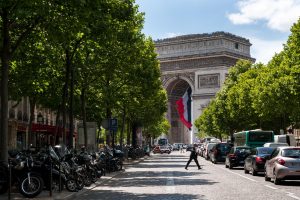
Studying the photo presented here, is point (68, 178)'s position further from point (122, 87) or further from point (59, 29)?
point (122, 87)

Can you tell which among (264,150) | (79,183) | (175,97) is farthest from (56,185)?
(175,97)

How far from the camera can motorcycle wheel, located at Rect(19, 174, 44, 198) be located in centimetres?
1780

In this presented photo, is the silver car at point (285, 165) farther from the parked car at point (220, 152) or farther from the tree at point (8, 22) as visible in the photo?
the parked car at point (220, 152)

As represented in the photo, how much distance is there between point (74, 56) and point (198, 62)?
10165 cm

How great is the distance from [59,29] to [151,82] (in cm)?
3194

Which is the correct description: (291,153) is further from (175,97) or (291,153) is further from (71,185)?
(175,97)

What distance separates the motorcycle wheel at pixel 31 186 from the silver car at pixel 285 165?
31.9 feet

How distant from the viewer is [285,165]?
23.5 m

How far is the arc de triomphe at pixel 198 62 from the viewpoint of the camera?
131m

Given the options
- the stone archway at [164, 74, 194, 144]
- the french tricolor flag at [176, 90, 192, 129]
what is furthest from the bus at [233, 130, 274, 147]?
the stone archway at [164, 74, 194, 144]

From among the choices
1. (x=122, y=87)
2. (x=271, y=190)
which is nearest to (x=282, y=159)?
(x=271, y=190)

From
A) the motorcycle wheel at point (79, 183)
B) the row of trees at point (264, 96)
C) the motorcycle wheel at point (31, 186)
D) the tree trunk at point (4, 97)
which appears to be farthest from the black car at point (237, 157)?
the motorcycle wheel at point (31, 186)

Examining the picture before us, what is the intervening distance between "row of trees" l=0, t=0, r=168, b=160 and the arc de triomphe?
2420 inches

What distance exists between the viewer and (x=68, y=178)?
20.5 m
